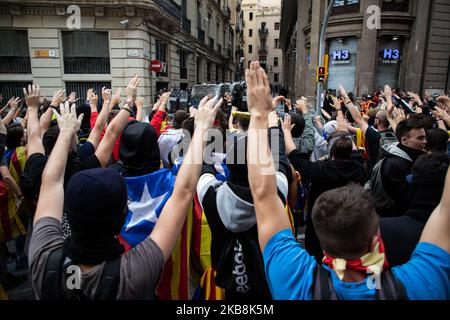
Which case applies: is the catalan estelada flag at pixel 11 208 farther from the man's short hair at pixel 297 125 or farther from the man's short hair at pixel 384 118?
the man's short hair at pixel 384 118

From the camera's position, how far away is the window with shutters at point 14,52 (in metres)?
16.6

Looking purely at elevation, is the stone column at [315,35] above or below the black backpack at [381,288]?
above

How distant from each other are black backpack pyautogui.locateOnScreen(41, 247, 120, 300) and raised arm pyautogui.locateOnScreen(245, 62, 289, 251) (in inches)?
26.6

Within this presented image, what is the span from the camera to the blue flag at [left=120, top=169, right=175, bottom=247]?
2.42 metres

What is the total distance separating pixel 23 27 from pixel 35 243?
1904 cm

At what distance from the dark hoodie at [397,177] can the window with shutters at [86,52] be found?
17.0 meters

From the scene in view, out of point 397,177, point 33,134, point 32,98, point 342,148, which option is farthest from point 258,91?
point 32,98

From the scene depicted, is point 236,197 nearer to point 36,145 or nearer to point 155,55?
point 36,145

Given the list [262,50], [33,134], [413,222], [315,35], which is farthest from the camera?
[262,50]

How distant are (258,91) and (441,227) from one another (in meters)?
1.09

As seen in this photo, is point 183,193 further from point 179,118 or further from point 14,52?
point 14,52

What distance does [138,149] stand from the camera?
2.44 m

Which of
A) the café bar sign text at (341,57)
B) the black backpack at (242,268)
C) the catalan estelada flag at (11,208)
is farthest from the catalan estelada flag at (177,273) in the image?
the café bar sign text at (341,57)
